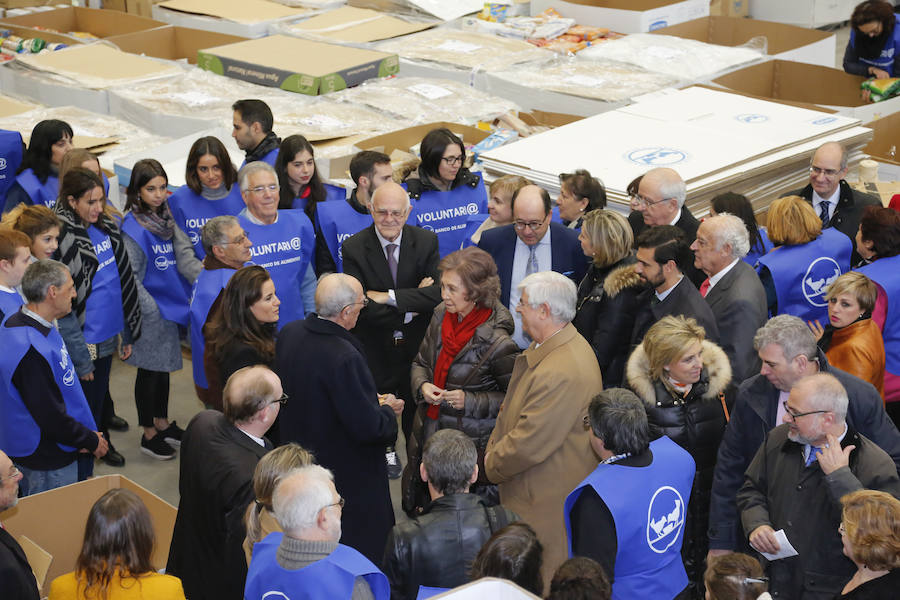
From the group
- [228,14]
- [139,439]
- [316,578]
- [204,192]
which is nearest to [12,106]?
[228,14]

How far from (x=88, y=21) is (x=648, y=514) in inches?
344

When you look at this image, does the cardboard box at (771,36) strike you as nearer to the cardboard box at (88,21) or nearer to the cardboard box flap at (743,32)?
the cardboard box flap at (743,32)

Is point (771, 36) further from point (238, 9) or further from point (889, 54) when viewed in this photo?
point (238, 9)

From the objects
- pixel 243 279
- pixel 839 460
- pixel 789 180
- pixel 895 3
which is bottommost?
pixel 895 3

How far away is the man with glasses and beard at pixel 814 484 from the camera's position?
3410mm

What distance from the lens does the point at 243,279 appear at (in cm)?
425

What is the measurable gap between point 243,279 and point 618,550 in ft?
6.11

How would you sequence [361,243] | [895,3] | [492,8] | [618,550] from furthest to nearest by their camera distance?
[895,3] → [492,8] → [361,243] → [618,550]

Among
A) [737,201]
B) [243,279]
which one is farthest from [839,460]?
[243,279]

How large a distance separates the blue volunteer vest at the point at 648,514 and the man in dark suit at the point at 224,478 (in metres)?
1.07

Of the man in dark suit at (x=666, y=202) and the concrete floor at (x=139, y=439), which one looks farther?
the concrete floor at (x=139, y=439)

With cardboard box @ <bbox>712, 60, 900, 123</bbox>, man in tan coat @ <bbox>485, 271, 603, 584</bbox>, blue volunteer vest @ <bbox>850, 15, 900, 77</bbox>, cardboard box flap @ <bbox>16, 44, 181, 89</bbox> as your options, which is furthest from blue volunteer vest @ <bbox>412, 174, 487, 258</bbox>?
blue volunteer vest @ <bbox>850, 15, 900, 77</bbox>

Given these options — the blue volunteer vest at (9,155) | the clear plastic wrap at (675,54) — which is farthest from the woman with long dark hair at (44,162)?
the clear plastic wrap at (675,54)

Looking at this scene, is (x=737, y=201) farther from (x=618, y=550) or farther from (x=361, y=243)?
(x=618, y=550)
